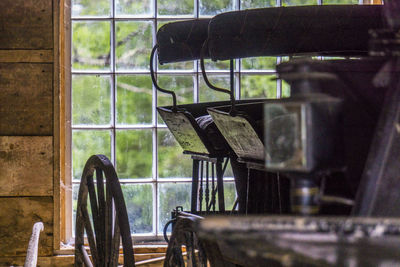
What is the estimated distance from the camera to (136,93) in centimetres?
295

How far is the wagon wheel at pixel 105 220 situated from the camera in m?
1.73

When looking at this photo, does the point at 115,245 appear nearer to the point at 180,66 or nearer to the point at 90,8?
the point at 180,66

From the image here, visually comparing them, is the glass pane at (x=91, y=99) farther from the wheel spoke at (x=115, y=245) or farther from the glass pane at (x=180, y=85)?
the wheel spoke at (x=115, y=245)

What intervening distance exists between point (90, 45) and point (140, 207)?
841 millimetres

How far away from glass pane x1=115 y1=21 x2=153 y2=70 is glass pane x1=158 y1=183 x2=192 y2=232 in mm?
610

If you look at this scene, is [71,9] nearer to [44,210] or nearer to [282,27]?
[44,210]

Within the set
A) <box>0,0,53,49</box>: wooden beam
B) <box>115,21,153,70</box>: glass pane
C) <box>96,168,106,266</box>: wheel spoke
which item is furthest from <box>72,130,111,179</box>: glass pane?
<box>96,168,106,266</box>: wheel spoke

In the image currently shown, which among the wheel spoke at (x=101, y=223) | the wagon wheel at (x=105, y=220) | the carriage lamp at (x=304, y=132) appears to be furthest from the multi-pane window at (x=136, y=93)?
the carriage lamp at (x=304, y=132)

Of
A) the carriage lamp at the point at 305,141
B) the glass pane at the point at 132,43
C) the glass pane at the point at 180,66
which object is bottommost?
the carriage lamp at the point at 305,141

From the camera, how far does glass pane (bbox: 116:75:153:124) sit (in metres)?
2.94

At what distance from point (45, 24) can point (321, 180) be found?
244cm

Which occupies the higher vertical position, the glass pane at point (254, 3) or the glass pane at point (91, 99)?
the glass pane at point (254, 3)

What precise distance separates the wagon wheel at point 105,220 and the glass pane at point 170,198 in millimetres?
767

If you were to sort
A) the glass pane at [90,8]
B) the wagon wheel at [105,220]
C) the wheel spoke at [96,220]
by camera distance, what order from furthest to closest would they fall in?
1. the glass pane at [90,8]
2. the wheel spoke at [96,220]
3. the wagon wheel at [105,220]
